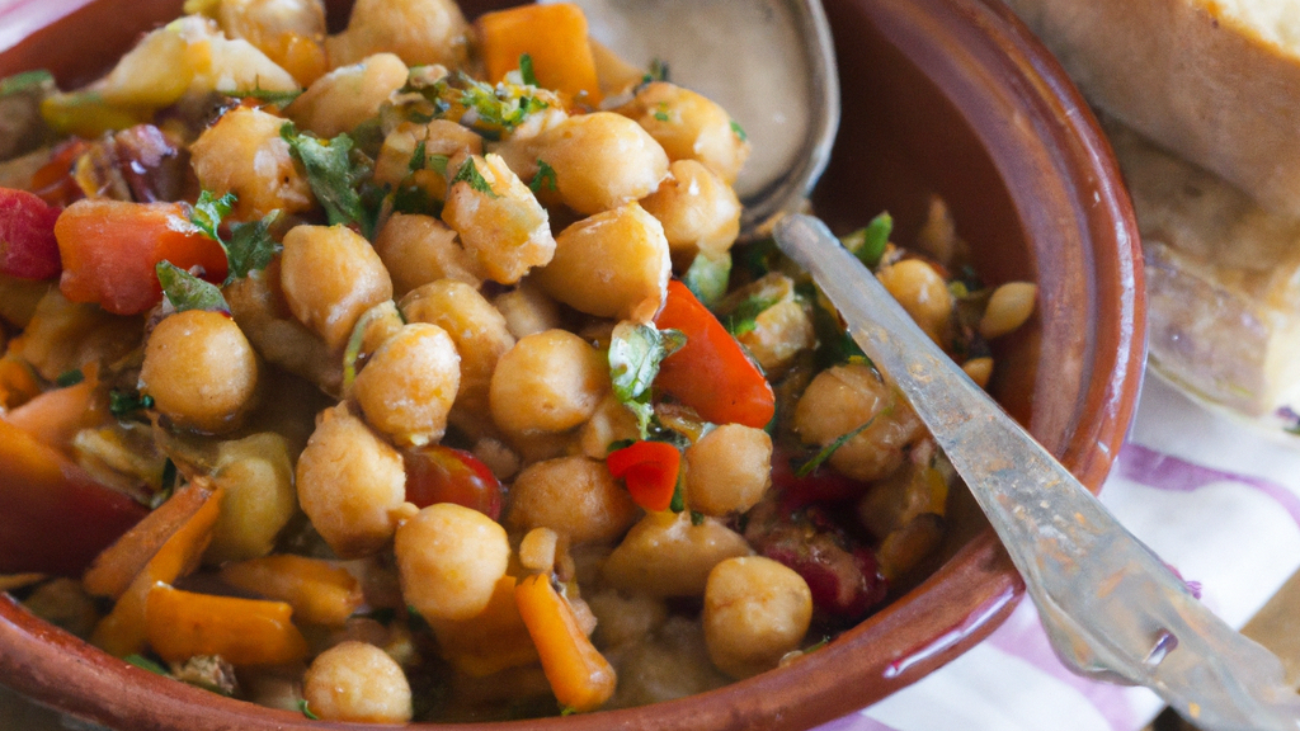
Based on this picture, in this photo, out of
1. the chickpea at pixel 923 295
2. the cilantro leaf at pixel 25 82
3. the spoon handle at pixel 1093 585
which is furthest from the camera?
the cilantro leaf at pixel 25 82

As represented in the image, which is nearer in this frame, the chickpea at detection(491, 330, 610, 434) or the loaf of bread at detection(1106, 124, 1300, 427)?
the chickpea at detection(491, 330, 610, 434)

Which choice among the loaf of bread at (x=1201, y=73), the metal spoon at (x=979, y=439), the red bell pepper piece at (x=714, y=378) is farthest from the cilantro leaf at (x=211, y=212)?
the loaf of bread at (x=1201, y=73)

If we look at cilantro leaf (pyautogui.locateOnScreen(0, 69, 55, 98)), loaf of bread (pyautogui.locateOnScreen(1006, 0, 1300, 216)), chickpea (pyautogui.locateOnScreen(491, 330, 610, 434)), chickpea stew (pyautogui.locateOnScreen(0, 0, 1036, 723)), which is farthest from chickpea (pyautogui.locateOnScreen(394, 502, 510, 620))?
loaf of bread (pyautogui.locateOnScreen(1006, 0, 1300, 216))

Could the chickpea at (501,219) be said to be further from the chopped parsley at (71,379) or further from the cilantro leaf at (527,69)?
the chopped parsley at (71,379)

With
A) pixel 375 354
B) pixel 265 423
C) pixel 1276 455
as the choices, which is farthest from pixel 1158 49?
pixel 265 423

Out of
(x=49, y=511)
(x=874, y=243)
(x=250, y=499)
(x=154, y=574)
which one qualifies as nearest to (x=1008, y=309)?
(x=874, y=243)

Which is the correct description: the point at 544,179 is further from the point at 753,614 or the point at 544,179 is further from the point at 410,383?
the point at 753,614

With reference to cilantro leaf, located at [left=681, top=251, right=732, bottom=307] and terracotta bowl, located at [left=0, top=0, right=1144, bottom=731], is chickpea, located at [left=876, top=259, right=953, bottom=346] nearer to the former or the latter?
terracotta bowl, located at [left=0, top=0, right=1144, bottom=731]
